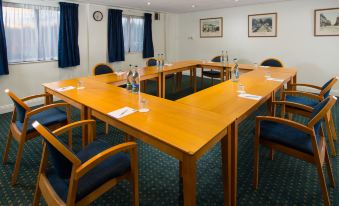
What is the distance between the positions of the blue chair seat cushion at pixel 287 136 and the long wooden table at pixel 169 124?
0.49 m

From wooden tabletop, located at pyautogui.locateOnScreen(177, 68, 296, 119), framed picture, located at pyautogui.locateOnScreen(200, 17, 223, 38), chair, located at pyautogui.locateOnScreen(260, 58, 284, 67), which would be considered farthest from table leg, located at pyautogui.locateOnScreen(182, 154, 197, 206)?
framed picture, located at pyautogui.locateOnScreen(200, 17, 223, 38)

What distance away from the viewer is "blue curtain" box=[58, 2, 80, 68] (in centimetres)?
469

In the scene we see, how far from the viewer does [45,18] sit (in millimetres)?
4535

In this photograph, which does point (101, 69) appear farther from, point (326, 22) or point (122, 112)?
point (326, 22)

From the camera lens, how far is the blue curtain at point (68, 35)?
15.4 ft

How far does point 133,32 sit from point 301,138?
214 inches

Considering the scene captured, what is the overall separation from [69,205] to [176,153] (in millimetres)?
646

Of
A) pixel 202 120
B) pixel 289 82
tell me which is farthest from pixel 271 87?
pixel 202 120

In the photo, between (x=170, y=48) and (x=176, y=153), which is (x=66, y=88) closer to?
(x=176, y=153)

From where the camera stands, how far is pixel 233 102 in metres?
2.20

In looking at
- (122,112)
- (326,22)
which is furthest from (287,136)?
(326,22)

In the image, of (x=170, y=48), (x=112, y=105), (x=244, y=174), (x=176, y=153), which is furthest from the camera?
(x=170, y=48)

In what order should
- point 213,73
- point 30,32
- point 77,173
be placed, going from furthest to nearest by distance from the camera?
point 213,73
point 30,32
point 77,173

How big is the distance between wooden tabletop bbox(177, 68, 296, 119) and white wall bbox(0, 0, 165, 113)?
361 cm
